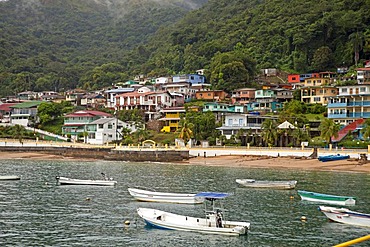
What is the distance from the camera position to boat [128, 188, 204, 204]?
1768 inches

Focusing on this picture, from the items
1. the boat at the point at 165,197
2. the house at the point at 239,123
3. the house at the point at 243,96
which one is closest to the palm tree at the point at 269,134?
the house at the point at 239,123

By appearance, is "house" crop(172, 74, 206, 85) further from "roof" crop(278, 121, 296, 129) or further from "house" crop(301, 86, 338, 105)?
"roof" crop(278, 121, 296, 129)

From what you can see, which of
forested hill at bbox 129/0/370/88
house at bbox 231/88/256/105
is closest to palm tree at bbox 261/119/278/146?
house at bbox 231/88/256/105

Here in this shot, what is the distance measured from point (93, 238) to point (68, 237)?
5.21 ft

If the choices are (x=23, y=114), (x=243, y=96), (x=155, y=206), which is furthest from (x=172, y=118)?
(x=155, y=206)

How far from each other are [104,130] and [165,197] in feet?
225

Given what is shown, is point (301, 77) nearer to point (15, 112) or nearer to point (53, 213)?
point (15, 112)

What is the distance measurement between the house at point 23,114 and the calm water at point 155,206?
62762 millimetres

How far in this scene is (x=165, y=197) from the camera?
45.8 m

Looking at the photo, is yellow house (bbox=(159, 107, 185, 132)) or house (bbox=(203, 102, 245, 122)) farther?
yellow house (bbox=(159, 107, 185, 132))

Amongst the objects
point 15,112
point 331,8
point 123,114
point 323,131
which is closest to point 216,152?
point 323,131

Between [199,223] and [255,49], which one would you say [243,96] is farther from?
[199,223]

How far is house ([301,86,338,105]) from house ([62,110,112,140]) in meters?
47.0

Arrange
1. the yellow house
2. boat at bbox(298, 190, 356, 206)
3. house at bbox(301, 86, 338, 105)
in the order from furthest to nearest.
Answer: the yellow house < house at bbox(301, 86, 338, 105) < boat at bbox(298, 190, 356, 206)
